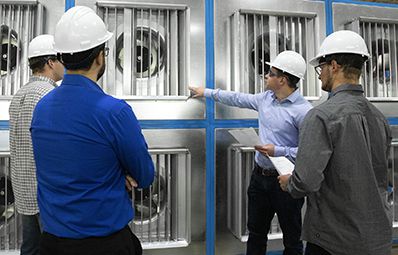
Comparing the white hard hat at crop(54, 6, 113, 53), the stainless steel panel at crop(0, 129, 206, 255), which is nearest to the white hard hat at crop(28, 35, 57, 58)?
the white hard hat at crop(54, 6, 113, 53)

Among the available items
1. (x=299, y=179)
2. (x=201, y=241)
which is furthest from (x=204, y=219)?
(x=299, y=179)

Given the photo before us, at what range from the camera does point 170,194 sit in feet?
6.88

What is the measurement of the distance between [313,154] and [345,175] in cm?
14

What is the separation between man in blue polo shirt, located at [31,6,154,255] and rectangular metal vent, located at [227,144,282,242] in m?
1.10

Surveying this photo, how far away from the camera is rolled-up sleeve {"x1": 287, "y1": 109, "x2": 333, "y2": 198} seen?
115 cm

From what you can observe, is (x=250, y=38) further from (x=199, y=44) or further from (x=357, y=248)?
(x=357, y=248)

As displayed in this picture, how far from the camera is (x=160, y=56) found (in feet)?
7.11

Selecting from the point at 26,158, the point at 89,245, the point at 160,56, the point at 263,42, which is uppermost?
the point at 263,42

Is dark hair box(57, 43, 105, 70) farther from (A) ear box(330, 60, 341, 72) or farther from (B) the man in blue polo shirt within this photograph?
(A) ear box(330, 60, 341, 72)

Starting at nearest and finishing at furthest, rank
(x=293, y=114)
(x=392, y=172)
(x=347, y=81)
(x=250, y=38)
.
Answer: (x=347, y=81) < (x=293, y=114) < (x=250, y=38) < (x=392, y=172)

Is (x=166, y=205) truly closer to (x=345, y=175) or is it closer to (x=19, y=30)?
(x=345, y=175)

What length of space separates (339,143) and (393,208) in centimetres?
160

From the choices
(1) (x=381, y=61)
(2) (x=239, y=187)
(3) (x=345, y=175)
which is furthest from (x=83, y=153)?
(1) (x=381, y=61)

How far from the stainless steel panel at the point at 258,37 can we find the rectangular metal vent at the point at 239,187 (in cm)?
25
